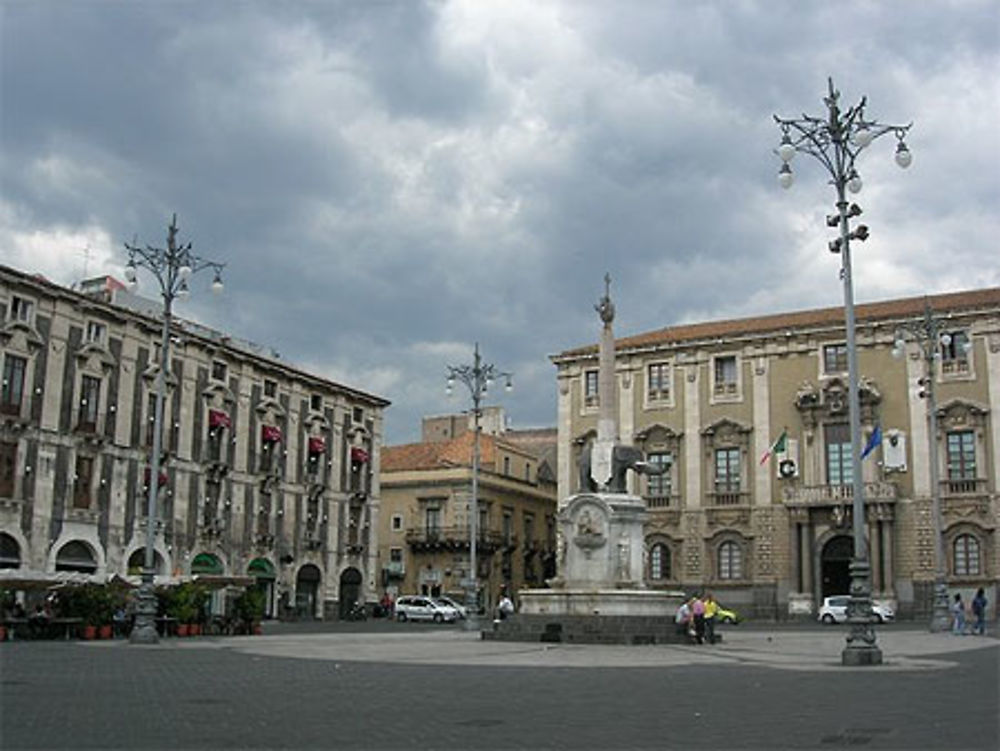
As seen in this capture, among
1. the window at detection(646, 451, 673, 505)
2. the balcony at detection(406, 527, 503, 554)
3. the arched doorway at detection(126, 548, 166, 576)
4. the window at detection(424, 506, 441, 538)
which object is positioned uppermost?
the window at detection(646, 451, 673, 505)

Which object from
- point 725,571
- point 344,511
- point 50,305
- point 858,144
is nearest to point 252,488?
point 344,511

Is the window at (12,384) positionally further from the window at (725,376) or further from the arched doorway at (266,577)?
the window at (725,376)

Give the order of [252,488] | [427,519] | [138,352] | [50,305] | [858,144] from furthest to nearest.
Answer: [427,519], [252,488], [138,352], [50,305], [858,144]

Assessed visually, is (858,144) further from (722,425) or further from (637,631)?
(722,425)

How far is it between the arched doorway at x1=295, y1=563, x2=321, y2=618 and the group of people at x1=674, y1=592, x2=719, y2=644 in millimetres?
31584

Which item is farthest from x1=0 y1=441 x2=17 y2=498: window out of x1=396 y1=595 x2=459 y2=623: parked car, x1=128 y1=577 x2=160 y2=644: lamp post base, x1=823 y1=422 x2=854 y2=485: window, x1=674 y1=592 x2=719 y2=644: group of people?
x1=823 y1=422 x2=854 y2=485: window

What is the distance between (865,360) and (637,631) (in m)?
32.0

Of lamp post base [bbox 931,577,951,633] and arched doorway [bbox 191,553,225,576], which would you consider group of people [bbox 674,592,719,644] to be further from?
arched doorway [bbox 191,553,225,576]

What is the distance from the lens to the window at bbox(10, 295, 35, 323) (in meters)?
43.0

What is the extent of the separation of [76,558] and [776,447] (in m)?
30.2

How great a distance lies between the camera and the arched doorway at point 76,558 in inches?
A: 1751

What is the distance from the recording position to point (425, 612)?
190 feet

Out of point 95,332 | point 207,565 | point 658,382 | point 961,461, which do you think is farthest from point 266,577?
point 961,461

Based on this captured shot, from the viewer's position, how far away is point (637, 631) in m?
29.2
